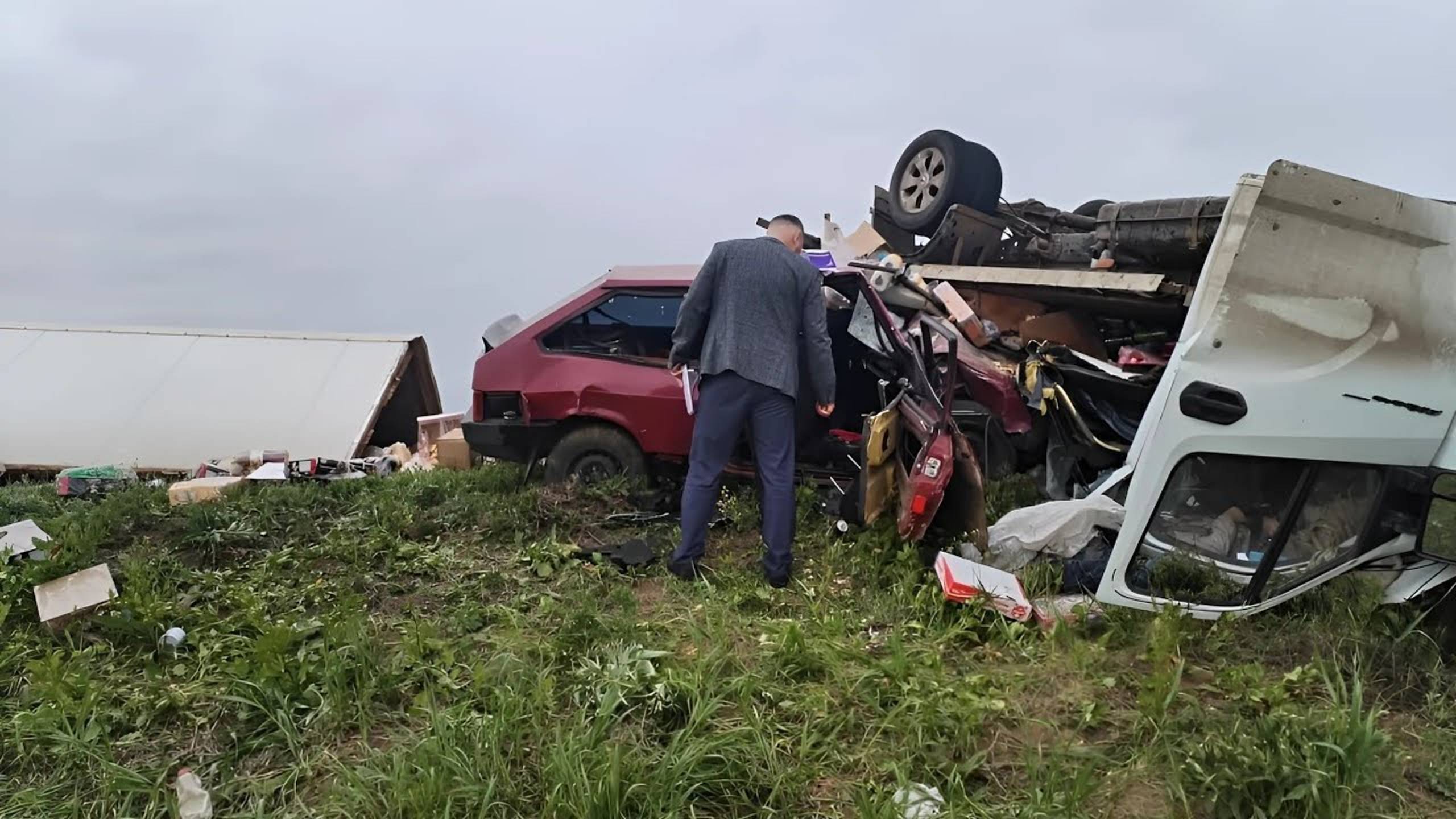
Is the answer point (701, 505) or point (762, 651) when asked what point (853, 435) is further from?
point (762, 651)

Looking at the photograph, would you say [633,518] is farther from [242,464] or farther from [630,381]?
[242,464]

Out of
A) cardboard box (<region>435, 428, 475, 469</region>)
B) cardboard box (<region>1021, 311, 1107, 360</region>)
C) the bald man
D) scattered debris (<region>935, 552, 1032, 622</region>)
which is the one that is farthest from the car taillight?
cardboard box (<region>1021, 311, 1107, 360</region>)

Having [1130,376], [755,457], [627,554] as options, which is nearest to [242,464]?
[627,554]

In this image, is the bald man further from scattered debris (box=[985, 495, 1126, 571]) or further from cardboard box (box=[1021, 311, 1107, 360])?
cardboard box (box=[1021, 311, 1107, 360])

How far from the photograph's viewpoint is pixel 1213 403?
2713 mm

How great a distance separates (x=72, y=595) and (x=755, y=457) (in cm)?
287

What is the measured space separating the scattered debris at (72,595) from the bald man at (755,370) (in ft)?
7.68

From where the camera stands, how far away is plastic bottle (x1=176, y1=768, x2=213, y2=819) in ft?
6.96

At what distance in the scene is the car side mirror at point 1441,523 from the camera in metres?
2.57

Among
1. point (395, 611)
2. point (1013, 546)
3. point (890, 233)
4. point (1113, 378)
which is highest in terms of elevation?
point (890, 233)

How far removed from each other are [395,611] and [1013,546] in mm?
2706

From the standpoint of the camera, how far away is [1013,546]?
3631 millimetres

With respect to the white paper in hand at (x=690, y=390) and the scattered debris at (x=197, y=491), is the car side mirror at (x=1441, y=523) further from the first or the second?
the scattered debris at (x=197, y=491)

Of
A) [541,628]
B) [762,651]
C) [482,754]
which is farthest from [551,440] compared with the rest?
[482,754]
